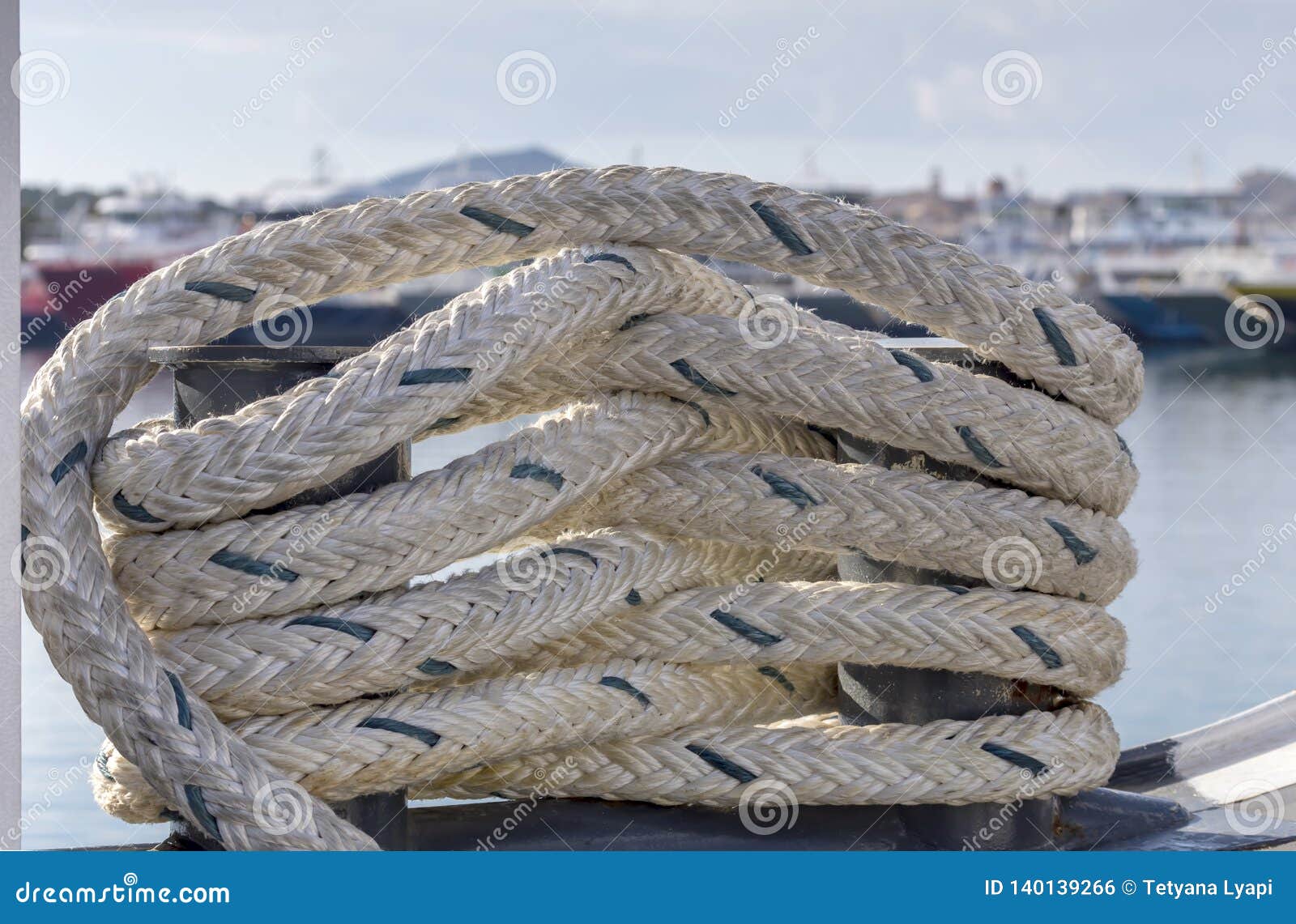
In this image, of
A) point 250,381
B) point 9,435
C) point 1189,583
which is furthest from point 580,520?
point 1189,583

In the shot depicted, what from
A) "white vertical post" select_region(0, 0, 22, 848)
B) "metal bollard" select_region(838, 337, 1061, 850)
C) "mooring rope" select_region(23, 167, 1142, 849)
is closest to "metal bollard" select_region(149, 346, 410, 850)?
"mooring rope" select_region(23, 167, 1142, 849)

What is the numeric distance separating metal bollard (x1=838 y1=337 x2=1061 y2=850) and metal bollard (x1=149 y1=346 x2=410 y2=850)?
1.84ft

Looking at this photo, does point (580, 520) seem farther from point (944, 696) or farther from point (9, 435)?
point (9, 435)

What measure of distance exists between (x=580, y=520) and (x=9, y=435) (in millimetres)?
596

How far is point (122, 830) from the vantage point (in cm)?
215

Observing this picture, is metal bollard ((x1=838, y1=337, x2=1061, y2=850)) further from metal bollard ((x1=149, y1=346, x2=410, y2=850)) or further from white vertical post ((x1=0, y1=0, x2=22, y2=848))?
white vertical post ((x1=0, y1=0, x2=22, y2=848))

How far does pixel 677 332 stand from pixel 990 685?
0.52m

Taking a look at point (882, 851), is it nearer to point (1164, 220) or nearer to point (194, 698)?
point (194, 698)

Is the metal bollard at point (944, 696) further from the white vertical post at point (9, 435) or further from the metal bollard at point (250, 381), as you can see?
the white vertical post at point (9, 435)

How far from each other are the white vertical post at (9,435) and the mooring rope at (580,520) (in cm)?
8

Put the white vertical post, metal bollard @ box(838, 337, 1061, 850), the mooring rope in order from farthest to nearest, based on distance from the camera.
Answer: metal bollard @ box(838, 337, 1061, 850) < the mooring rope < the white vertical post

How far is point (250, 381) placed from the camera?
4.32ft

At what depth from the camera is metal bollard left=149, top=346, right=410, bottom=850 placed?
51.3 inches

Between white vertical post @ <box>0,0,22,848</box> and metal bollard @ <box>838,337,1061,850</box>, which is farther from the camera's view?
metal bollard @ <box>838,337,1061,850</box>
